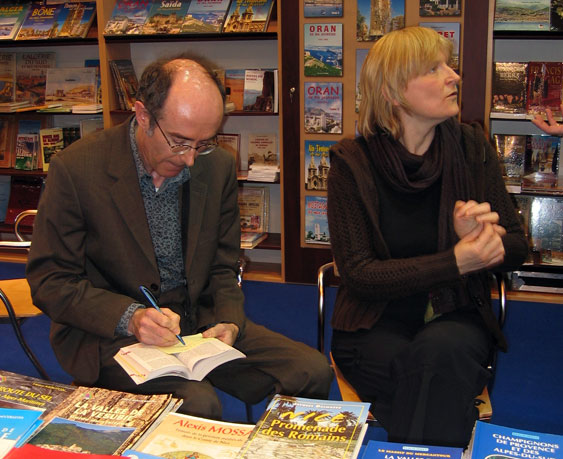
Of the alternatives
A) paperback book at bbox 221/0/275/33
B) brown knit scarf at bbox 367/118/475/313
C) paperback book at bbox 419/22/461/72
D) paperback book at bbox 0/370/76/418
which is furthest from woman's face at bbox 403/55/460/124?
paperback book at bbox 221/0/275/33

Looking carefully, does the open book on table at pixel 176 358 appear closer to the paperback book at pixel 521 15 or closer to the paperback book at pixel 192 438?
the paperback book at pixel 192 438

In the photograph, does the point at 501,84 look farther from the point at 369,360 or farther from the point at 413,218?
the point at 369,360

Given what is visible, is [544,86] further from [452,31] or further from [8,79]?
[8,79]

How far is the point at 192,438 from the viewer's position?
1165 mm

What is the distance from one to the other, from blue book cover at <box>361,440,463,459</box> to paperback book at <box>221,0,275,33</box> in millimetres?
3244

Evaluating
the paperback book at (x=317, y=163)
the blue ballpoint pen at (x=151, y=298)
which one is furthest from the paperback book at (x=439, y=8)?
the blue ballpoint pen at (x=151, y=298)

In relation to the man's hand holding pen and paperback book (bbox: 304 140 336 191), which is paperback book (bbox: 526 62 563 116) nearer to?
paperback book (bbox: 304 140 336 191)

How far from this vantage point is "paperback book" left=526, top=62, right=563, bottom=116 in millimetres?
3682

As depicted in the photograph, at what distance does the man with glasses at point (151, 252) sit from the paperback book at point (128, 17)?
2544 mm

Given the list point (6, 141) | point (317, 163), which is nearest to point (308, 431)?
point (317, 163)

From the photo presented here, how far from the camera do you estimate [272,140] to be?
4348 mm

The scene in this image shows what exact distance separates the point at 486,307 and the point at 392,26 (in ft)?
7.66

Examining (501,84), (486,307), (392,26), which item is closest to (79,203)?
(486,307)

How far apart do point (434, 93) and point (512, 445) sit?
42.5 inches
